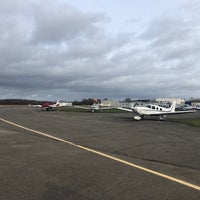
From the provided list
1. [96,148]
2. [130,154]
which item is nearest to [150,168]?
A: [130,154]

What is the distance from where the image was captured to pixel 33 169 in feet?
21.1

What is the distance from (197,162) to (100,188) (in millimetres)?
3880

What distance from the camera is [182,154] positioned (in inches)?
353

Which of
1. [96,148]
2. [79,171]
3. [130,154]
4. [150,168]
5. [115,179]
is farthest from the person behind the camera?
[96,148]

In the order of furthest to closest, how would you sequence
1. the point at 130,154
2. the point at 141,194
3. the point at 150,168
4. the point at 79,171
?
the point at 130,154, the point at 150,168, the point at 79,171, the point at 141,194

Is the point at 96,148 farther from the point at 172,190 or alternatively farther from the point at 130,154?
the point at 172,190

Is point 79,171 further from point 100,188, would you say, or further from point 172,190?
point 172,190

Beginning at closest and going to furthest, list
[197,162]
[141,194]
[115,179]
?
[141,194] < [115,179] < [197,162]

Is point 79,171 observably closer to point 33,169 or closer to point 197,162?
point 33,169

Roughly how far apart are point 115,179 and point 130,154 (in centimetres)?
321

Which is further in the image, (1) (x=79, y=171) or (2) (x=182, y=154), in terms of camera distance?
(2) (x=182, y=154)

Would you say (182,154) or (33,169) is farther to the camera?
(182,154)

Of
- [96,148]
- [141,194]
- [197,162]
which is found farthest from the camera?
[96,148]

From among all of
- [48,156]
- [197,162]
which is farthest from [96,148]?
[197,162]
